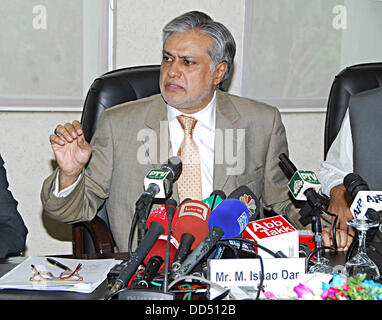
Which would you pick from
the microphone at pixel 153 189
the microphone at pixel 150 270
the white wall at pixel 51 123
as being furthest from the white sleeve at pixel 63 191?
the white wall at pixel 51 123

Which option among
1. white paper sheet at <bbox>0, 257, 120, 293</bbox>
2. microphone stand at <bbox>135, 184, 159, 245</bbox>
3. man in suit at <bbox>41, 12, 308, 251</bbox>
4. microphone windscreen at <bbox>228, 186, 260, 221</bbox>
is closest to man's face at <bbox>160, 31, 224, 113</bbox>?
man in suit at <bbox>41, 12, 308, 251</bbox>

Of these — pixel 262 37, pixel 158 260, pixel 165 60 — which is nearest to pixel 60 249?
pixel 165 60

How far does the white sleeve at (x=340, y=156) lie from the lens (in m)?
2.37

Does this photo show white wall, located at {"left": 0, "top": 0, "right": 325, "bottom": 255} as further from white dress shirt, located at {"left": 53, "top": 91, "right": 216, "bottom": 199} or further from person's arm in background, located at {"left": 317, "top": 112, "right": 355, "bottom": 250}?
person's arm in background, located at {"left": 317, "top": 112, "right": 355, "bottom": 250}

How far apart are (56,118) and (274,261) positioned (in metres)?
2.03

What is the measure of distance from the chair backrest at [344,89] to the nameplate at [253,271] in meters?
1.34

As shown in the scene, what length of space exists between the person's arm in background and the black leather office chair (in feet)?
2.64

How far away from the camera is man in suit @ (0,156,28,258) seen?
177cm

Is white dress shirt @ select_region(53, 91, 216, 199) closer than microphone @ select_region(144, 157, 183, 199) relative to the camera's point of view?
No

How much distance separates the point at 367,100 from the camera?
2.40 m

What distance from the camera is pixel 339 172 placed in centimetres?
236

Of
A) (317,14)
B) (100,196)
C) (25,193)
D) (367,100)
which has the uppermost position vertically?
(317,14)
